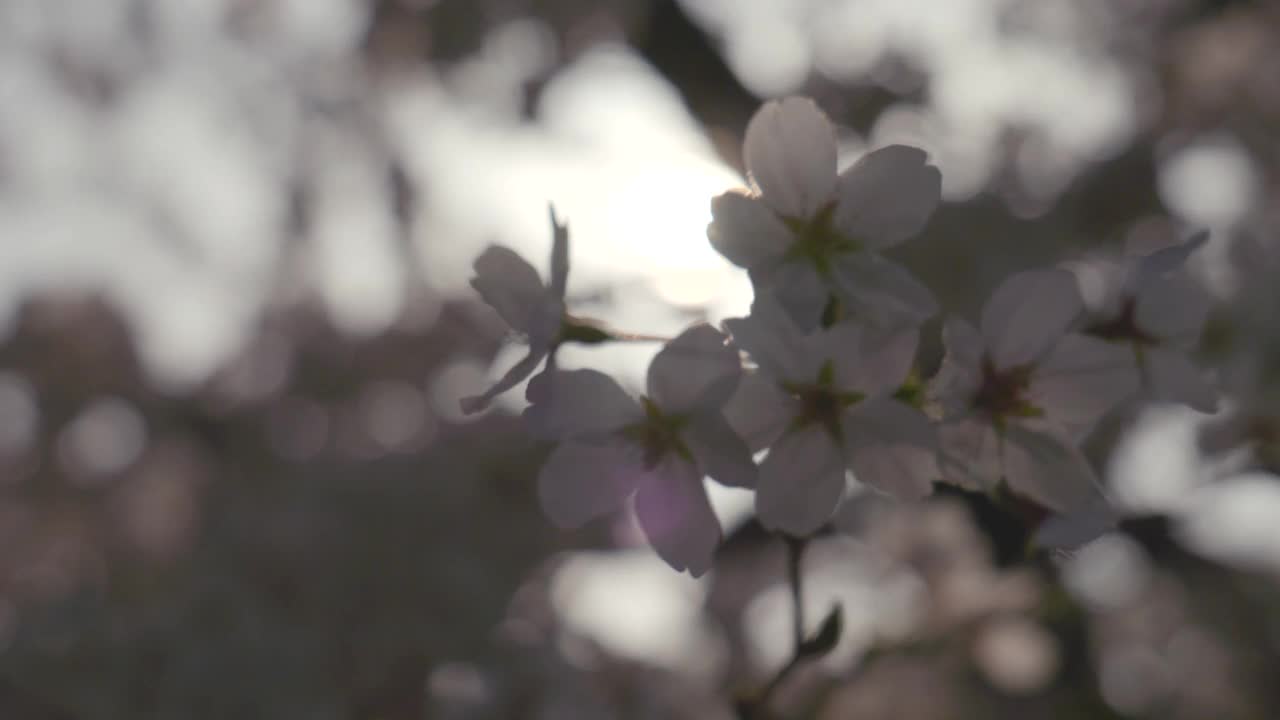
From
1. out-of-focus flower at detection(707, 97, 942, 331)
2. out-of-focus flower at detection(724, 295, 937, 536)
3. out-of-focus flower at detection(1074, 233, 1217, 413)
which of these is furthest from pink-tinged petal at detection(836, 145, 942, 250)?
out-of-focus flower at detection(1074, 233, 1217, 413)

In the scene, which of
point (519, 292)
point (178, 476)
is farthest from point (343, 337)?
point (519, 292)

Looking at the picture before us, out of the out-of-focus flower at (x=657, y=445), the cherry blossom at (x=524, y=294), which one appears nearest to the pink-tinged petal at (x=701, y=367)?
the out-of-focus flower at (x=657, y=445)

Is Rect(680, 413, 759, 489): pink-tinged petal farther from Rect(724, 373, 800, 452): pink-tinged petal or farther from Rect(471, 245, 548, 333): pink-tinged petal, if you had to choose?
Rect(471, 245, 548, 333): pink-tinged petal

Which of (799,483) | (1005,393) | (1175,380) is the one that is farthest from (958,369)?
(1175,380)

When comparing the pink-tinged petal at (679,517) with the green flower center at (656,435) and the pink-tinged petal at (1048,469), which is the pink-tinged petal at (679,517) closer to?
the green flower center at (656,435)

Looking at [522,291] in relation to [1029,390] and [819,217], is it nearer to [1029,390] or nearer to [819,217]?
[819,217]

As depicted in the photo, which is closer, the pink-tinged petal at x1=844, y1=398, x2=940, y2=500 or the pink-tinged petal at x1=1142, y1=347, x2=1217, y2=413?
the pink-tinged petal at x1=844, y1=398, x2=940, y2=500

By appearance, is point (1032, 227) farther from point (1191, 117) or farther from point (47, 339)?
point (47, 339)
